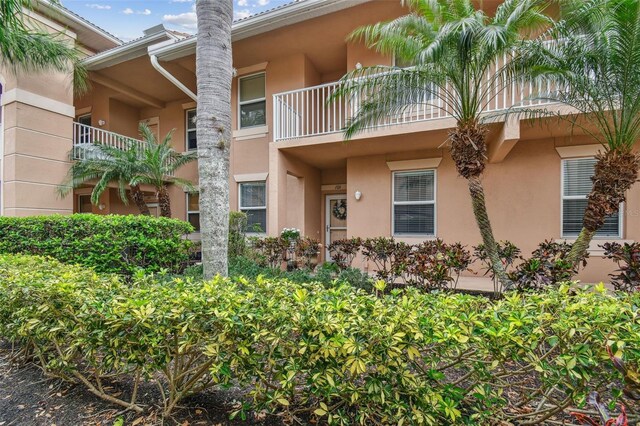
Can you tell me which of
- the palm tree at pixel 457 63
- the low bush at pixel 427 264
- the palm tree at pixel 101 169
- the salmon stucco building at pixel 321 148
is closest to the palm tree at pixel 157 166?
the palm tree at pixel 101 169

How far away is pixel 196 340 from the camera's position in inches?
87.0

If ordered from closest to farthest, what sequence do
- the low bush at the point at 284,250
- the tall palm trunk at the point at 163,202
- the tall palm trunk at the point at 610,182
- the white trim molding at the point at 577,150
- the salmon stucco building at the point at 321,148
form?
the tall palm trunk at the point at 610,182
the white trim molding at the point at 577,150
the salmon stucco building at the point at 321,148
the low bush at the point at 284,250
the tall palm trunk at the point at 163,202

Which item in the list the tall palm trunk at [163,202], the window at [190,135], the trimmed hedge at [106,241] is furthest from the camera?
the window at [190,135]

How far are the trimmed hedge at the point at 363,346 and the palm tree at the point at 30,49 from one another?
24.6 ft

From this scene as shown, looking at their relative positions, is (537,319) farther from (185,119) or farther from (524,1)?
(185,119)

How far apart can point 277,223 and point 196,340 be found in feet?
20.7

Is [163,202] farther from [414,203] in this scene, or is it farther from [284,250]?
[414,203]

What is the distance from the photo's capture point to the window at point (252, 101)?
33.1ft

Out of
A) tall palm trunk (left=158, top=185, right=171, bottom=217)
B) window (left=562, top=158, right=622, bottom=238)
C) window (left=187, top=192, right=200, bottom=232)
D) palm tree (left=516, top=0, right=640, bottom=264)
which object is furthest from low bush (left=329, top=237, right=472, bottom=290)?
window (left=187, top=192, right=200, bottom=232)

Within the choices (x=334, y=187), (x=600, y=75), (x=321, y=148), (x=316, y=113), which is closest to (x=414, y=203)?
(x=321, y=148)

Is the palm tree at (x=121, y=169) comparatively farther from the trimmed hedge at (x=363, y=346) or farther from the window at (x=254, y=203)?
the trimmed hedge at (x=363, y=346)

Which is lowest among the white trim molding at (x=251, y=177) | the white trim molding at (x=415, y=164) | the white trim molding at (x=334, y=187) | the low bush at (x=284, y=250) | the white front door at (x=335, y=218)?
the low bush at (x=284, y=250)

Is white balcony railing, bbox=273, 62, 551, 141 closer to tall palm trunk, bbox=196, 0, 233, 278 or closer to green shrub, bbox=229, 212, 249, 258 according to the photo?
green shrub, bbox=229, 212, 249, 258

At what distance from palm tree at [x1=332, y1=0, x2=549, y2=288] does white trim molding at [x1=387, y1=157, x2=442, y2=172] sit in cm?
237
